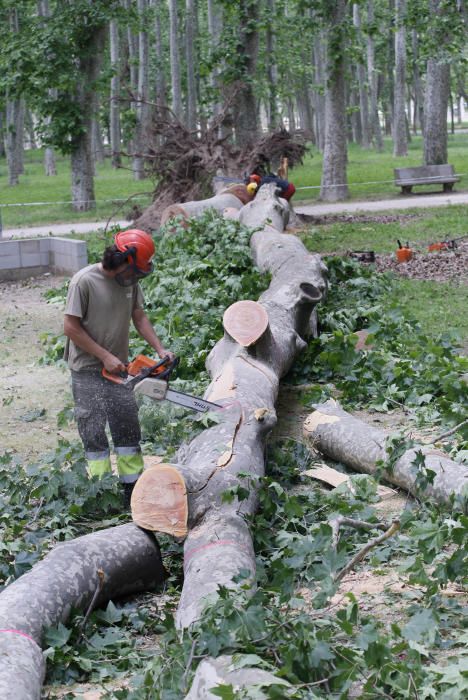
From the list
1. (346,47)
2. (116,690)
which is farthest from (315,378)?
(346,47)

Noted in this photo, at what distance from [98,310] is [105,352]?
275 mm

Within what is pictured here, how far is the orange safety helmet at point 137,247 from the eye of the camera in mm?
5723

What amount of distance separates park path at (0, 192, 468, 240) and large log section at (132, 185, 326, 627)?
10946 mm

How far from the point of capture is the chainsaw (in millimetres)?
5559

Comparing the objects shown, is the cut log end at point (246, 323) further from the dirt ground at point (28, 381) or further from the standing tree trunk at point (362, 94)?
the standing tree trunk at point (362, 94)

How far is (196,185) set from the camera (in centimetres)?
1745

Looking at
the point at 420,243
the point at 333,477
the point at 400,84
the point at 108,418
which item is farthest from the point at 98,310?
the point at 400,84

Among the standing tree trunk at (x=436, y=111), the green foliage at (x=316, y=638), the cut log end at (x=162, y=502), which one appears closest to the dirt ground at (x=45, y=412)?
the green foliage at (x=316, y=638)

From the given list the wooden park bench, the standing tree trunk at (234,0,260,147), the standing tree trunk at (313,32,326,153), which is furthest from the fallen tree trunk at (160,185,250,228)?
the standing tree trunk at (313,32,326,153)

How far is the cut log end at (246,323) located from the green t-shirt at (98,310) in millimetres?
1133

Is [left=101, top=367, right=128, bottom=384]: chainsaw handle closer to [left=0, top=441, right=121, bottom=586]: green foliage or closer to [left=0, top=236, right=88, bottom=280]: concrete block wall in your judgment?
[left=0, top=441, right=121, bottom=586]: green foliage

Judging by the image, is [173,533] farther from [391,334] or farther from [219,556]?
[391,334]

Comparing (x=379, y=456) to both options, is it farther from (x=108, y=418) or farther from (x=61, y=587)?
(x=61, y=587)

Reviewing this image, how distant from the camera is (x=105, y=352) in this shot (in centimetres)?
581
